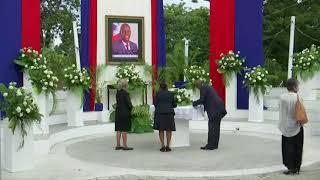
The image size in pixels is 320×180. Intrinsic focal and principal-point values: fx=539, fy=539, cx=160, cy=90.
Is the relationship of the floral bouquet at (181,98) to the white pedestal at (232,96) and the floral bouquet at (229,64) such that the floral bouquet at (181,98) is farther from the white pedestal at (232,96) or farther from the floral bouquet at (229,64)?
the white pedestal at (232,96)

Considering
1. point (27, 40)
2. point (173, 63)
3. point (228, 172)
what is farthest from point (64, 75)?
point (228, 172)

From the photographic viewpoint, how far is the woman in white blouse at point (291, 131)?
372 inches

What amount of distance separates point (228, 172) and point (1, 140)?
14.1ft

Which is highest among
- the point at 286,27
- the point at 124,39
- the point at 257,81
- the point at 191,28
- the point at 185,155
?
the point at 191,28

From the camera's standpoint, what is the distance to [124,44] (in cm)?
1756

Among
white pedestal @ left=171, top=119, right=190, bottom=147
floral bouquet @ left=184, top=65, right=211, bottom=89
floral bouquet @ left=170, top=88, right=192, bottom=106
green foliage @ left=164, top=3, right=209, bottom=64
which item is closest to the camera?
white pedestal @ left=171, top=119, right=190, bottom=147

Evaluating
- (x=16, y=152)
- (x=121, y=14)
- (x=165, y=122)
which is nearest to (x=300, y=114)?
(x=165, y=122)

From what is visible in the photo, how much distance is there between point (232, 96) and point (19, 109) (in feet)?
28.7

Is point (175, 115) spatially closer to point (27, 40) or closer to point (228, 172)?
point (228, 172)

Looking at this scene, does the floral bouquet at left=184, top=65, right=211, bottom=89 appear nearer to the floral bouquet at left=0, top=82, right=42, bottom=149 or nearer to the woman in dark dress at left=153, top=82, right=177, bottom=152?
the woman in dark dress at left=153, top=82, right=177, bottom=152

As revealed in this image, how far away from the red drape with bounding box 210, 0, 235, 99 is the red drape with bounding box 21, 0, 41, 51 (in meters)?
6.02

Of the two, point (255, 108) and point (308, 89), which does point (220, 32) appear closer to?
point (255, 108)

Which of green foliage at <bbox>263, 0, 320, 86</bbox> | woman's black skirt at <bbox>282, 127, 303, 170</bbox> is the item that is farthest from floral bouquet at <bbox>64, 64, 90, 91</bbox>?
green foliage at <bbox>263, 0, 320, 86</bbox>

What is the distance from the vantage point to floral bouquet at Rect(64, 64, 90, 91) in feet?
47.8
